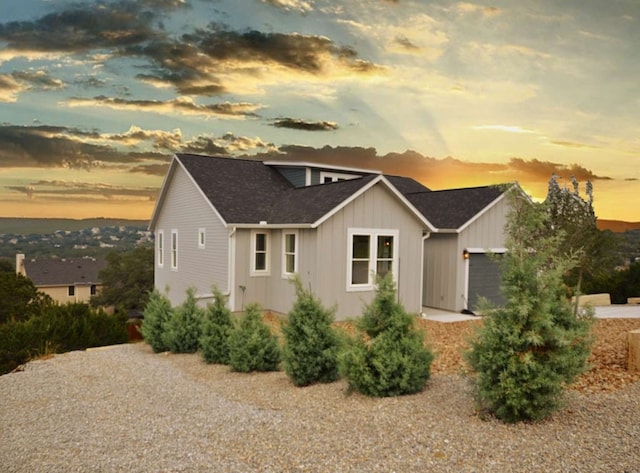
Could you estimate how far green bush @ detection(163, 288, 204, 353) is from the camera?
12.5 meters

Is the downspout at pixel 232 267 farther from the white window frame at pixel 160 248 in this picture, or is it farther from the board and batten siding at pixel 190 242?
the white window frame at pixel 160 248

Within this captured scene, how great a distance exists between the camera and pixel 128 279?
48688 millimetres

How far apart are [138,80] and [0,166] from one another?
13.1 metres

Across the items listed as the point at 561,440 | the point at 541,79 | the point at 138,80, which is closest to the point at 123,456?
the point at 561,440

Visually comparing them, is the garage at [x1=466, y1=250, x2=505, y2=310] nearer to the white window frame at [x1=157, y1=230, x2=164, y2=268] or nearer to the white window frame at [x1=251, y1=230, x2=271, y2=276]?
the white window frame at [x1=251, y1=230, x2=271, y2=276]

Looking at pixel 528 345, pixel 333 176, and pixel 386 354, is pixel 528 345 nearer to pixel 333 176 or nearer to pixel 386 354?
pixel 386 354

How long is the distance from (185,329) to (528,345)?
29.0ft

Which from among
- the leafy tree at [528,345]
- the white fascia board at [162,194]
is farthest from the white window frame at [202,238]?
the leafy tree at [528,345]

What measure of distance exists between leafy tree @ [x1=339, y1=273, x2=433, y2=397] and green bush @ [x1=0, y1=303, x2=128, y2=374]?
10035mm

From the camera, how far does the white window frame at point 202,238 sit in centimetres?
1864

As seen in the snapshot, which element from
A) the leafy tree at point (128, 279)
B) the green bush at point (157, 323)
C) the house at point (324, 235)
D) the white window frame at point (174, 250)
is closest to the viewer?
the green bush at point (157, 323)

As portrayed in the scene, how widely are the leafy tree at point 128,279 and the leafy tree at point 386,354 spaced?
43.9m

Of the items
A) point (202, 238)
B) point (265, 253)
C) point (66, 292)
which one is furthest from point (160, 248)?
point (66, 292)

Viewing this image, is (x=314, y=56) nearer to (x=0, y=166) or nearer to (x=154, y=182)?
(x=154, y=182)
